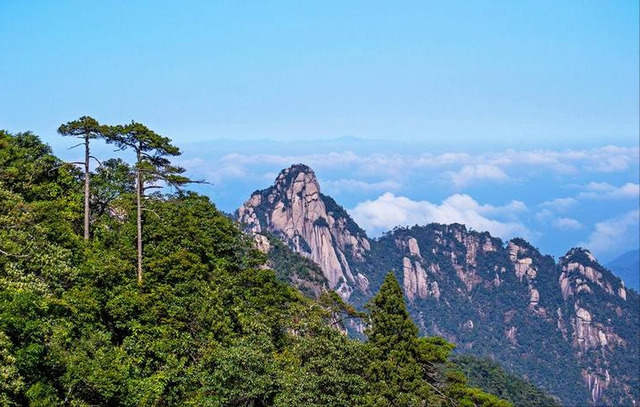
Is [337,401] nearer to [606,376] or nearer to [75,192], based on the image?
[75,192]

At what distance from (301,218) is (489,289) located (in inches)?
2074

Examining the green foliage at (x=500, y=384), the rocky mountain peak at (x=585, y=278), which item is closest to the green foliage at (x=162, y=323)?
the green foliage at (x=500, y=384)

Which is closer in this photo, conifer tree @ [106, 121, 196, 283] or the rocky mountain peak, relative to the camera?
conifer tree @ [106, 121, 196, 283]

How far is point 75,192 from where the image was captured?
33.5 meters

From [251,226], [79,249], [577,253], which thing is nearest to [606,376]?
[577,253]

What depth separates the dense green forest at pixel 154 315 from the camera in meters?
21.3

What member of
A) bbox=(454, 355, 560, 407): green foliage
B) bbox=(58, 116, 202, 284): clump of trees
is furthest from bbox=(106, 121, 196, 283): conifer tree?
bbox=(454, 355, 560, 407): green foliage

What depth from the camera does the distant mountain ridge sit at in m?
130

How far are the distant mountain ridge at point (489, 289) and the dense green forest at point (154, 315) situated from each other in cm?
8917

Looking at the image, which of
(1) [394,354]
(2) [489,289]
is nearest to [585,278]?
(2) [489,289]

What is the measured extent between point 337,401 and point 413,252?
133780 mm

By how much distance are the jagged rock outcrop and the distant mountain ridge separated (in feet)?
0.71

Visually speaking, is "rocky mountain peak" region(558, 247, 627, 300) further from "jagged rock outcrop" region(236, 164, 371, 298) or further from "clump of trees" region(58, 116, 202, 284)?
"clump of trees" region(58, 116, 202, 284)

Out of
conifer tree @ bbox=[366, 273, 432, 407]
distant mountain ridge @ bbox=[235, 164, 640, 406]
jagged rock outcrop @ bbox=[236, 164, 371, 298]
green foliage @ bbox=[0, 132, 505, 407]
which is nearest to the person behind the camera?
green foliage @ bbox=[0, 132, 505, 407]
